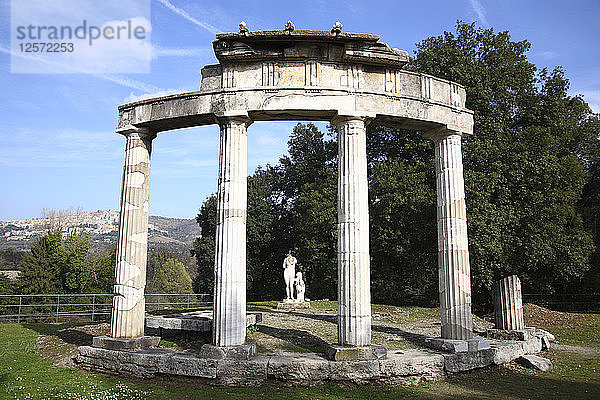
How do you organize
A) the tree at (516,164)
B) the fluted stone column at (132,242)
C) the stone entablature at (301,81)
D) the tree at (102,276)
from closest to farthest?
the stone entablature at (301,81), the fluted stone column at (132,242), the tree at (516,164), the tree at (102,276)

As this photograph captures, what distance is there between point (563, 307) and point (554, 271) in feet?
18.7

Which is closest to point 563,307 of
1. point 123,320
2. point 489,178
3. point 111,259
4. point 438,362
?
point 489,178

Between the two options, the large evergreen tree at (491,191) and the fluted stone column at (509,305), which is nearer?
the fluted stone column at (509,305)

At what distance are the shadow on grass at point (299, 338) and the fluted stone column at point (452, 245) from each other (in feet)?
11.5

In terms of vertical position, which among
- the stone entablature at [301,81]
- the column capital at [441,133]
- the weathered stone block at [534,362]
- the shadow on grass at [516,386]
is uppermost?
the stone entablature at [301,81]

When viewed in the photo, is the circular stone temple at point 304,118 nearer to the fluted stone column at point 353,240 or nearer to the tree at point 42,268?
the fluted stone column at point 353,240

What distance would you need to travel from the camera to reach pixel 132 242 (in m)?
11.7

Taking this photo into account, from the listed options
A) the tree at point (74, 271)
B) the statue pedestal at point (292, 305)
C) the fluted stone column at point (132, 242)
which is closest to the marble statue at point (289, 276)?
the statue pedestal at point (292, 305)

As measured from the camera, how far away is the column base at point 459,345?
10586 mm

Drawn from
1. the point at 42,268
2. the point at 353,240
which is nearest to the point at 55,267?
the point at 42,268

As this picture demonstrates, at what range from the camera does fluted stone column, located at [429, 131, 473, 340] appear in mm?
11438

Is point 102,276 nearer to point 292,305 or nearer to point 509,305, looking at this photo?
point 292,305

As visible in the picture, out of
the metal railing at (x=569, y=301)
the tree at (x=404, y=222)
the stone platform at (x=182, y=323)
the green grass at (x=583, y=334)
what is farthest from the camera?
the metal railing at (x=569, y=301)

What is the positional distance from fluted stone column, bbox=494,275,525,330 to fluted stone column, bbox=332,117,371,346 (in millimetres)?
5479
